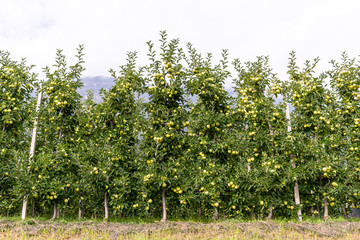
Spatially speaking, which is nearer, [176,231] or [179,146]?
[176,231]

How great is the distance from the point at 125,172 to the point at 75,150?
1.70 metres

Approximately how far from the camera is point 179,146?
25.2ft

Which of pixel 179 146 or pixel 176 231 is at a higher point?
pixel 179 146

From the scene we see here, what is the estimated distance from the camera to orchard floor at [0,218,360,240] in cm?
568

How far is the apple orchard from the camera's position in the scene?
7426mm

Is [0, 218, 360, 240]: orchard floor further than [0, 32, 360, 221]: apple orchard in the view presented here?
No

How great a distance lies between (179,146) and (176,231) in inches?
94.0

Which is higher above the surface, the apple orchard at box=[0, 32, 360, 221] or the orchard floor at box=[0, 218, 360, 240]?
the apple orchard at box=[0, 32, 360, 221]

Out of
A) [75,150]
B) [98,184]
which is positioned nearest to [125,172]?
[98,184]

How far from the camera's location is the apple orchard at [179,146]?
292 inches

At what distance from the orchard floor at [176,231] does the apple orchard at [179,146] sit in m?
0.87

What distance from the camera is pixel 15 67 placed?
847cm

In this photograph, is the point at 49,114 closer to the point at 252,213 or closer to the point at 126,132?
the point at 126,132

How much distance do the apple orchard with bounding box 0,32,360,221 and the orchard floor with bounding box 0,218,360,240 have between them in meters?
0.87
